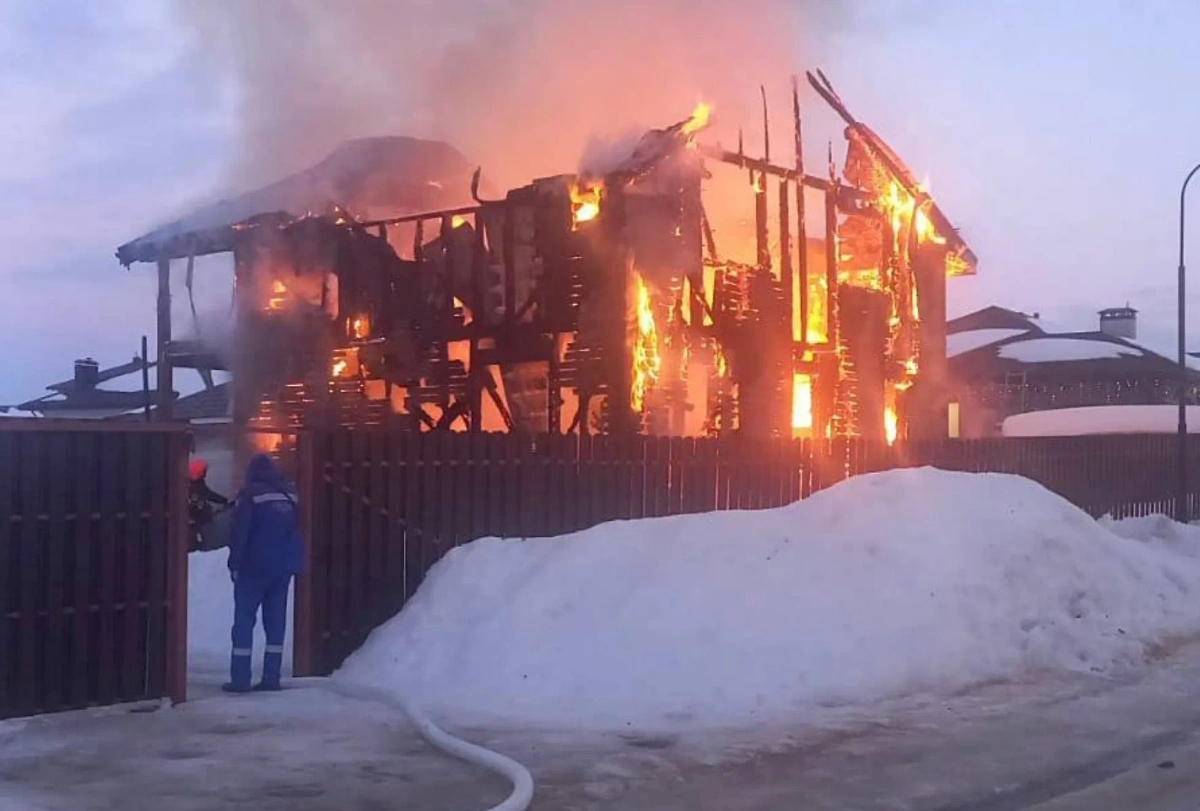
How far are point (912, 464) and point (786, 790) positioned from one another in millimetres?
11331

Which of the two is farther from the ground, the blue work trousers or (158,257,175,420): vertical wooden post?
(158,257,175,420): vertical wooden post

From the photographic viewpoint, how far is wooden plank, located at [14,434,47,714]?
796 centimetres

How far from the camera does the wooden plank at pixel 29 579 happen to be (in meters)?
7.96

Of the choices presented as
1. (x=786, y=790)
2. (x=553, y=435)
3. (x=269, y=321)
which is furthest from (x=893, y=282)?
(x=786, y=790)

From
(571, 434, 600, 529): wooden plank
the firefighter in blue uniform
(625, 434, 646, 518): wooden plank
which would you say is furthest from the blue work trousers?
(625, 434, 646, 518): wooden plank

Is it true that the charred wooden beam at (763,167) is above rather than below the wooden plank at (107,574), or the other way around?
above

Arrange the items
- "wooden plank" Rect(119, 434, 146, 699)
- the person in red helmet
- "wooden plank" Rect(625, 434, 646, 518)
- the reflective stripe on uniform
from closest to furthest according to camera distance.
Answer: "wooden plank" Rect(119, 434, 146, 699), the reflective stripe on uniform, "wooden plank" Rect(625, 434, 646, 518), the person in red helmet

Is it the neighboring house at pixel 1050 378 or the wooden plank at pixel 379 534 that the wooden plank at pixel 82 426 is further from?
the neighboring house at pixel 1050 378

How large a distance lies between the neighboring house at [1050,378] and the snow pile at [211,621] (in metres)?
30.5

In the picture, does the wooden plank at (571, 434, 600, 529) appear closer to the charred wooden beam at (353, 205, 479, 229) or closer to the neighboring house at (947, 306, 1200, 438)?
the charred wooden beam at (353, 205, 479, 229)

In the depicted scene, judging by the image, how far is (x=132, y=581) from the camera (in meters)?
8.51

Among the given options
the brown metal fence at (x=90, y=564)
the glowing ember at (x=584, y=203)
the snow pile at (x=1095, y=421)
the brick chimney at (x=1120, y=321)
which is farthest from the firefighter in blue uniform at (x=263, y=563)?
the brick chimney at (x=1120, y=321)

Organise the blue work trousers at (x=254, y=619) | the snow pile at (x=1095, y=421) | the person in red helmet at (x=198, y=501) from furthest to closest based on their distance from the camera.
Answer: the snow pile at (x=1095, y=421) < the person in red helmet at (x=198, y=501) < the blue work trousers at (x=254, y=619)

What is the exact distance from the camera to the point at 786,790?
21.9 ft
